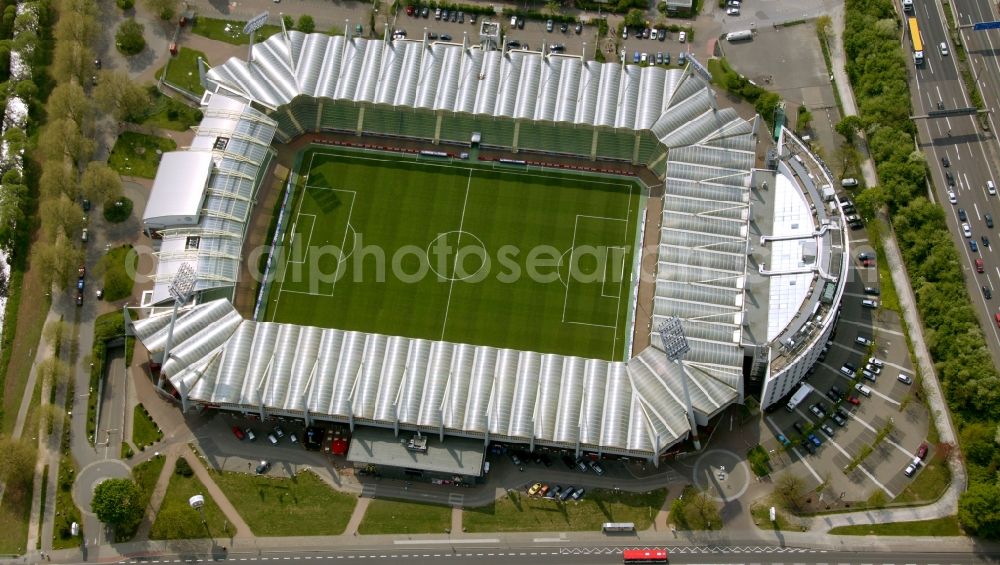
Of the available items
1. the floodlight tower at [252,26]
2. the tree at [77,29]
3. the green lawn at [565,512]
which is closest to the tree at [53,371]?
the floodlight tower at [252,26]

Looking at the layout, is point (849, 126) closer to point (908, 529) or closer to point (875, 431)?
point (875, 431)

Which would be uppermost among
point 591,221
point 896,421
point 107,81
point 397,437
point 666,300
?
point 107,81

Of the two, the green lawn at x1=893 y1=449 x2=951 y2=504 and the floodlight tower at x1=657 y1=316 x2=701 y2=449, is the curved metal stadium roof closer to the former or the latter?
the floodlight tower at x1=657 y1=316 x2=701 y2=449

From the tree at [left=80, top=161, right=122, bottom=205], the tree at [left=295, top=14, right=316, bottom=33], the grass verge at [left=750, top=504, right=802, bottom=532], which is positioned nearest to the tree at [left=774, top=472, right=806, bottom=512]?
the grass verge at [left=750, top=504, right=802, bottom=532]

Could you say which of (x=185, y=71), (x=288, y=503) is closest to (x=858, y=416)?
(x=288, y=503)

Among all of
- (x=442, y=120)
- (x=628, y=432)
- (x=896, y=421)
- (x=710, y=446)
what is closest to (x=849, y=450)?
(x=896, y=421)

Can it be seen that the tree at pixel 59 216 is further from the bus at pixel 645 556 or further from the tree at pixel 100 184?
the bus at pixel 645 556

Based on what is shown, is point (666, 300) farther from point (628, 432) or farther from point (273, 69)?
point (273, 69)
